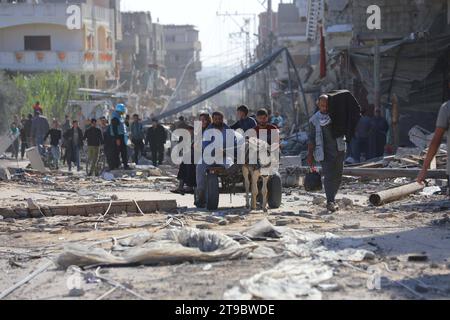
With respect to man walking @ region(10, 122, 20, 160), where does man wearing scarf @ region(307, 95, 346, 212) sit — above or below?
above

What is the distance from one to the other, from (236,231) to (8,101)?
3279 centimetres

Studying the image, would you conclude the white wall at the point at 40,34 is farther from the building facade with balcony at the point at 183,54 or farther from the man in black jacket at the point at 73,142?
the building facade with balcony at the point at 183,54

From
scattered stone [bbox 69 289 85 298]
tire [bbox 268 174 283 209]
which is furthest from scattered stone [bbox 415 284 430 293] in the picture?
tire [bbox 268 174 283 209]

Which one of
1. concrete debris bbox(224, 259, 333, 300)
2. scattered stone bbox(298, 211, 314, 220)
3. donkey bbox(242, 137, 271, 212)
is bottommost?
scattered stone bbox(298, 211, 314, 220)

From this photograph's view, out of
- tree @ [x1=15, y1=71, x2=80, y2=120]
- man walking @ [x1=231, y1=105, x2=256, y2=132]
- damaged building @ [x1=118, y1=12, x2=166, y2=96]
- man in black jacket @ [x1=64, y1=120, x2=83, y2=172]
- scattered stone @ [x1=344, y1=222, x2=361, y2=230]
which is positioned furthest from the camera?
damaged building @ [x1=118, y1=12, x2=166, y2=96]

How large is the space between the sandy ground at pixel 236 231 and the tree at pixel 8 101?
74.7 feet

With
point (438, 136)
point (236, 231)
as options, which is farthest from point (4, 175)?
point (438, 136)

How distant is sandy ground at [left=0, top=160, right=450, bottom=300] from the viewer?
26.8 ft

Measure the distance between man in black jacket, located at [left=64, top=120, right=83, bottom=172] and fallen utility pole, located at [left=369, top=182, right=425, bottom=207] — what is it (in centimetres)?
1450

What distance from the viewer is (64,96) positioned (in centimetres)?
5425

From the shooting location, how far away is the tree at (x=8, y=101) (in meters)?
40.5

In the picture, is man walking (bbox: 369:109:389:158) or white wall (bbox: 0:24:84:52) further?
white wall (bbox: 0:24:84:52)

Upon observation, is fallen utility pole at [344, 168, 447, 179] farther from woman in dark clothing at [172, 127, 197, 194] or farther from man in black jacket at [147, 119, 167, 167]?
man in black jacket at [147, 119, 167, 167]

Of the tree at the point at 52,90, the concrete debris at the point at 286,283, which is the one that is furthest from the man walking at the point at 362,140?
the tree at the point at 52,90
